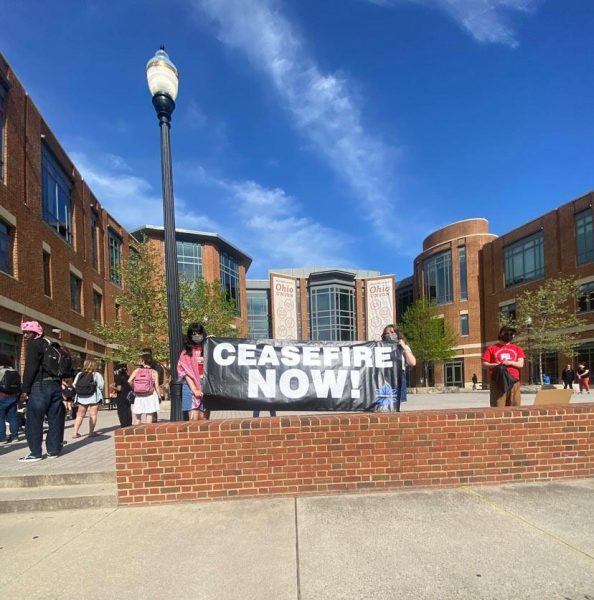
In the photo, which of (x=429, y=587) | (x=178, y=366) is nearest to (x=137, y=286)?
(x=178, y=366)

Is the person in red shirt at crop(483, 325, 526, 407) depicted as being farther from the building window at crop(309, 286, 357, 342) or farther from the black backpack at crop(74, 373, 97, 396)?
the building window at crop(309, 286, 357, 342)

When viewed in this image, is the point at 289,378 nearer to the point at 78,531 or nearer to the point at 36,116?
the point at 78,531

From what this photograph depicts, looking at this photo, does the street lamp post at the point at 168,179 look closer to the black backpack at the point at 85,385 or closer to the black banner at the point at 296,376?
the black banner at the point at 296,376

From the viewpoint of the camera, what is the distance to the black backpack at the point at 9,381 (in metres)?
7.14

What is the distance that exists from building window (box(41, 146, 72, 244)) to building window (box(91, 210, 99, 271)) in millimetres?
3290

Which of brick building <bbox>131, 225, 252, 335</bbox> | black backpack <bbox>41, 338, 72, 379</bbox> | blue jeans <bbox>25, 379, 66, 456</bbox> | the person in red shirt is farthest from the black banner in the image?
brick building <bbox>131, 225, 252, 335</bbox>

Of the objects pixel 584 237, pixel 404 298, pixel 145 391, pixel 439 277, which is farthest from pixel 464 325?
pixel 145 391

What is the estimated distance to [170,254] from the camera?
499 cm

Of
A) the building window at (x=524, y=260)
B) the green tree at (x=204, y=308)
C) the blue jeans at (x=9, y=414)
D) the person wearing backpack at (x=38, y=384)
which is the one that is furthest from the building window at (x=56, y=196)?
the building window at (x=524, y=260)

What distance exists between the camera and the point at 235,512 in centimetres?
384

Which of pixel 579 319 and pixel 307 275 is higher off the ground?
pixel 307 275

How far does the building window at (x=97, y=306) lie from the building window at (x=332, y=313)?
1023 inches

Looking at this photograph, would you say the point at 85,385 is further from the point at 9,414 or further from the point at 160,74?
the point at 160,74

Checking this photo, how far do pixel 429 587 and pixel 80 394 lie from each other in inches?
280
